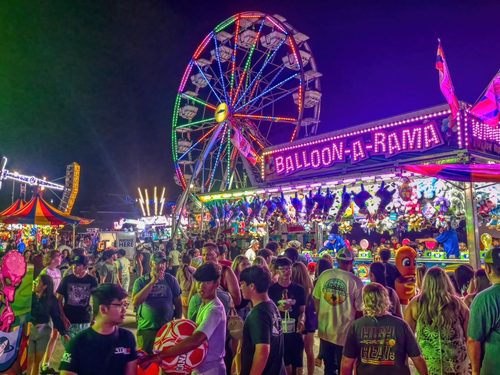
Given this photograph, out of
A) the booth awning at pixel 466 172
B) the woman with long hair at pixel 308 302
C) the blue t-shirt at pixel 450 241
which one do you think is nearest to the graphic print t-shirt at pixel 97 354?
the woman with long hair at pixel 308 302

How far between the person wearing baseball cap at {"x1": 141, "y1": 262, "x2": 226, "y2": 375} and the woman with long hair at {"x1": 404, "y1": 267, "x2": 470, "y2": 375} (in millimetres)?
1718

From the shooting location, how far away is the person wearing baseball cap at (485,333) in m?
3.12

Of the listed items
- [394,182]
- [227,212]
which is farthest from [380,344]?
[227,212]

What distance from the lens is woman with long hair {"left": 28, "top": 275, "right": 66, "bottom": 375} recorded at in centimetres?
542


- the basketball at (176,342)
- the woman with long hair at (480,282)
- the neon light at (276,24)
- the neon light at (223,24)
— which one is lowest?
the basketball at (176,342)

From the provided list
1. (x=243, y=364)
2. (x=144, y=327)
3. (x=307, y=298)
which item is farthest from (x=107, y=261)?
(x=243, y=364)

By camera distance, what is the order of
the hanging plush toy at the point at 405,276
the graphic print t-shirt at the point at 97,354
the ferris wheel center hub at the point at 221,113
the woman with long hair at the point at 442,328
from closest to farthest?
the graphic print t-shirt at the point at 97,354 < the woman with long hair at the point at 442,328 < the hanging plush toy at the point at 405,276 < the ferris wheel center hub at the point at 221,113

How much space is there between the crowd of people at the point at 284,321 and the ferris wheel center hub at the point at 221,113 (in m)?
16.1

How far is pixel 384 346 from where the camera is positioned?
306cm

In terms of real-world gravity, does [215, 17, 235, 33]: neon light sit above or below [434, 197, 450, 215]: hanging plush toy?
above

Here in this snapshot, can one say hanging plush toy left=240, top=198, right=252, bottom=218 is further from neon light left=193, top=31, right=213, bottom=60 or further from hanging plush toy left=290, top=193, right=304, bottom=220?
neon light left=193, top=31, right=213, bottom=60

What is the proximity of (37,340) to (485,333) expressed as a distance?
522cm

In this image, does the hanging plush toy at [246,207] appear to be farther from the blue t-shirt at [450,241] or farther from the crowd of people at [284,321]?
the crowd of people at [284,321]

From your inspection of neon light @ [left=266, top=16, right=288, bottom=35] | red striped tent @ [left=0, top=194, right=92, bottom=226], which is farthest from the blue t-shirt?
neon light @ [left=266, top=16, right=288, bottom=35]
